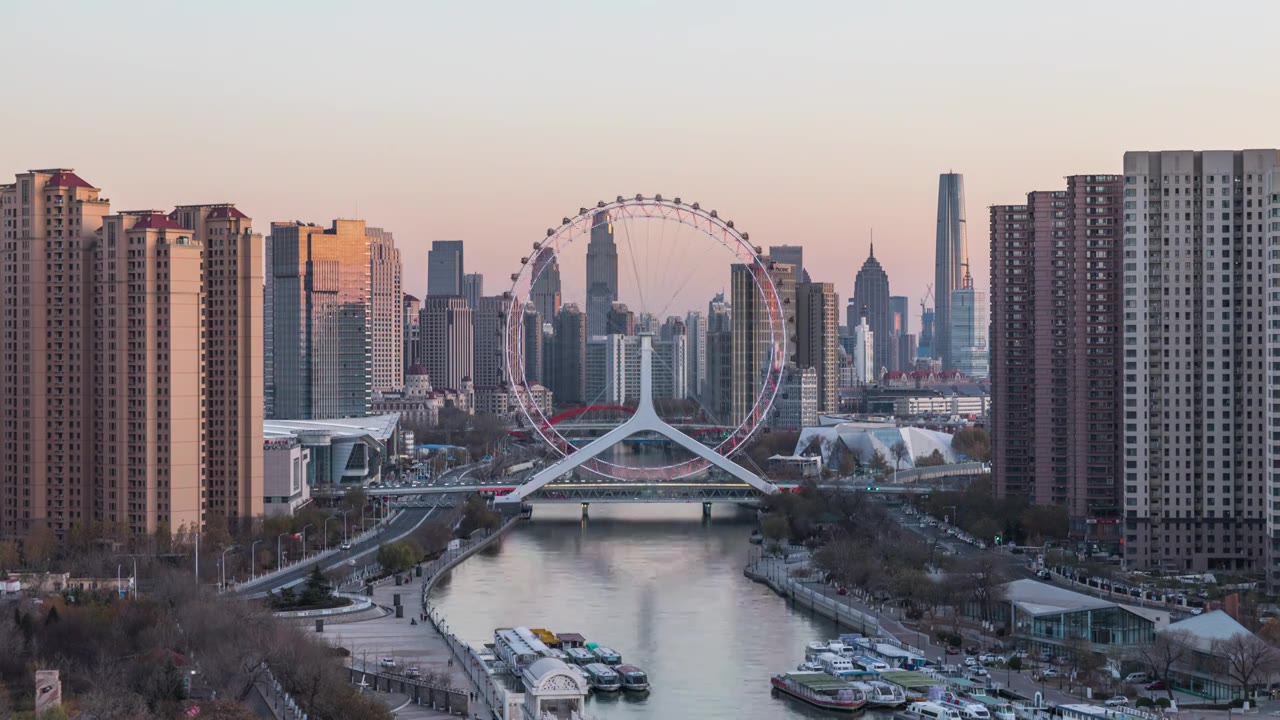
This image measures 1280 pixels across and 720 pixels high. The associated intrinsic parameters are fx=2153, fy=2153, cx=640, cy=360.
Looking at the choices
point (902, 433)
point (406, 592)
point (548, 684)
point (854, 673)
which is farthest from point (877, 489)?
point (548, 684)

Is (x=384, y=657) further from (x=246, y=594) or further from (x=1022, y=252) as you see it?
(x=1022, y=252)

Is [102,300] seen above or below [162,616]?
above

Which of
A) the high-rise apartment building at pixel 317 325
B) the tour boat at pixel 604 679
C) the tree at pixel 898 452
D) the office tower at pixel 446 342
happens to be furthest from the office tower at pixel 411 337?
the tour boat at pixel 604 679

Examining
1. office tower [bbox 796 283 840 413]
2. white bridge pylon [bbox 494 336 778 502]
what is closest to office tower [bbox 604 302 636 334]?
office tower [bbox 796 283 840 413]

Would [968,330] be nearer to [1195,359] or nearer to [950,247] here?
[950,247]

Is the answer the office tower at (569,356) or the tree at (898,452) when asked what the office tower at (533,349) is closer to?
the office tower at (569,356)

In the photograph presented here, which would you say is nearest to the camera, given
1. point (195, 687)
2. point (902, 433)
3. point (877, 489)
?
point (195, 687)

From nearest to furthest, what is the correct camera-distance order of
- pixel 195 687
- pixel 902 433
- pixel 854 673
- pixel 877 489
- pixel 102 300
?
pixel 195 687 → pixel 854 673 → pixel 102 300 → pixel 877 489 → pixel 902 433
